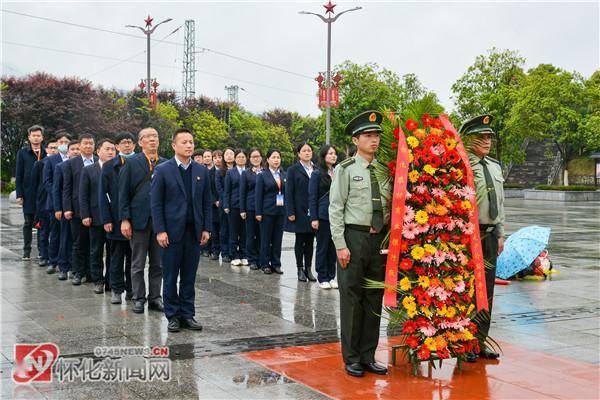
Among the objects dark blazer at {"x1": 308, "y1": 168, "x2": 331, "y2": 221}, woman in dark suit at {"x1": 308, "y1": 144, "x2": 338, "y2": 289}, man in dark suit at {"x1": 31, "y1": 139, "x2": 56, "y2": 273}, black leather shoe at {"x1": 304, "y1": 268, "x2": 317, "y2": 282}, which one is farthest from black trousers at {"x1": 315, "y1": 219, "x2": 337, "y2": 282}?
man in dark suit at {"x1": 31, "y1": 139, "x2": 56, "y2": 273}

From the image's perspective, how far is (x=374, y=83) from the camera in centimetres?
4150

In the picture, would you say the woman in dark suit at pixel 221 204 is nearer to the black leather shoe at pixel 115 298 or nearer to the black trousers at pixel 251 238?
the black trousers at pixel 251 238

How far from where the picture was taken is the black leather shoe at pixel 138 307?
26.0 feet

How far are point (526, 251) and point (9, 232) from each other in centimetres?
1261

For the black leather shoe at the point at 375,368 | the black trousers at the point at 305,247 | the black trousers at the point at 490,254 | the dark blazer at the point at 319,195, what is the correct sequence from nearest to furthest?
the black leather shoe at the point at 375,368
the black trousers at the point at 490,254
the dark blazer at the point at 319,195
the black trousers at the point at 305,247

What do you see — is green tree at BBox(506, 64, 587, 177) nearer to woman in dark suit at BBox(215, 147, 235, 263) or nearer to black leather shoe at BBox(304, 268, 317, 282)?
woman in dark suit at BBox(215, 147, 235, 263)

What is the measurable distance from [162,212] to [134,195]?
3.62 feet

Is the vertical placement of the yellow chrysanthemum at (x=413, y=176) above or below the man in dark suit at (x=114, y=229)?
above

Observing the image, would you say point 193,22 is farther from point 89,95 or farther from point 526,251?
point 526,251

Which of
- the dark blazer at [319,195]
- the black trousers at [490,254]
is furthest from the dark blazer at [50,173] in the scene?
the black trousers at [490,254]

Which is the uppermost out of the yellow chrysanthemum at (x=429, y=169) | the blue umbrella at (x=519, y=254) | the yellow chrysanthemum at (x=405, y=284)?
the yellow chrysanthemum at (x=429, y=169)

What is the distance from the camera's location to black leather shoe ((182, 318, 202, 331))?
23.1ft

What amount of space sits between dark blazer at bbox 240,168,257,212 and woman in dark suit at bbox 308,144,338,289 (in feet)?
6.92

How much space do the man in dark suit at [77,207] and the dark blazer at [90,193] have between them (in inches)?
20.1
